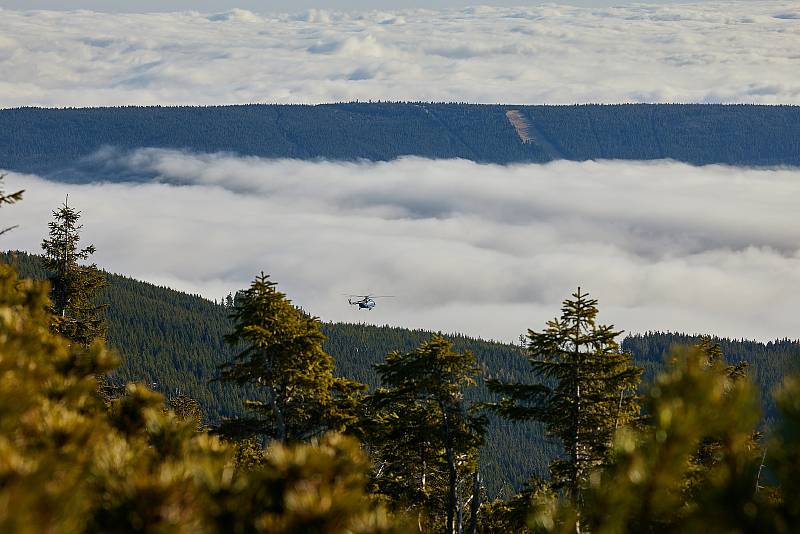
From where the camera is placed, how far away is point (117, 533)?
652 cm

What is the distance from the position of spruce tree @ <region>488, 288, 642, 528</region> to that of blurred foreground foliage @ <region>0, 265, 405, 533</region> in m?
14.4

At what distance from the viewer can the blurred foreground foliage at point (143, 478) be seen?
5992mm

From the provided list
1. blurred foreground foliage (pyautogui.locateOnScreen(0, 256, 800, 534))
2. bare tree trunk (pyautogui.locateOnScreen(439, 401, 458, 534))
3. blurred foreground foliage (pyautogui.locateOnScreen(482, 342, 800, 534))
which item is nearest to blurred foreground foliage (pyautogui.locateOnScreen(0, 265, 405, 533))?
blurred foreground foliage (pyautogui.locateOnScreen(0, 256, 800, 534))

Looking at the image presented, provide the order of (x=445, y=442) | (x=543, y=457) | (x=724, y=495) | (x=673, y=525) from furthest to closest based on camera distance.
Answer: (x=543, y=457), (x=445, y=442), (x=673, y=525), (x=724, y=495)

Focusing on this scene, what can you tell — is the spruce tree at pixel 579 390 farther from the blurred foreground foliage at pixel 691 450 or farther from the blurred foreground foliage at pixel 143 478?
the blurred foreground foliage at pixel 691 450

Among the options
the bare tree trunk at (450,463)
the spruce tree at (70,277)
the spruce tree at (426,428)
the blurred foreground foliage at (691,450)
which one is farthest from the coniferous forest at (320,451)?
the spruce tree at (70,277)

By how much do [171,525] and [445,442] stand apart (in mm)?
20572

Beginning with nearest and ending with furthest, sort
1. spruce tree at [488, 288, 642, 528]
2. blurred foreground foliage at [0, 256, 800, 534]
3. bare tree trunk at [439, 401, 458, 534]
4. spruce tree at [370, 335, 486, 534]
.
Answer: blurred foreground foliage at [0, 256, 800, 534] → spruce tree at [488, 288, 642, 528] → spruce tree at [370, 335, 486, 534] → bare tree trunk at [439, 401, 458, 534]

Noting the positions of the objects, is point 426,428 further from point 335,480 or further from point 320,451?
point 335,480

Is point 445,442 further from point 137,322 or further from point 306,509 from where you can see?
point 137,322

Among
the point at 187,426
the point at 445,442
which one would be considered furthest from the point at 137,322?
the point at 187,426

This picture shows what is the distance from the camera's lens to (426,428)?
26.8m

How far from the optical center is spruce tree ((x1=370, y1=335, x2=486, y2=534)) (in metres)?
26.0

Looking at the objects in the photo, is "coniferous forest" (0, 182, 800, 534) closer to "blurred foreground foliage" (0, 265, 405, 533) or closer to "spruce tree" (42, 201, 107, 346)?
"blurred foreground foliage" (0, 265, 405, 533)
